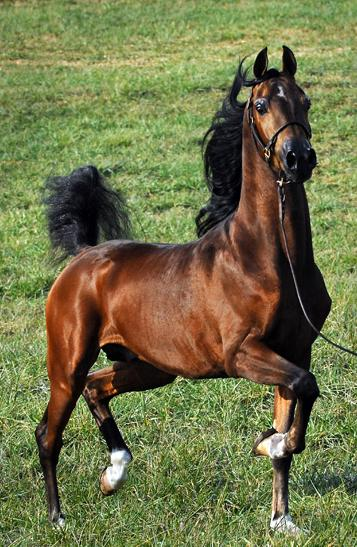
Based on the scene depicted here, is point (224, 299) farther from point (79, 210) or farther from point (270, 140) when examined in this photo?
point (79, 210)

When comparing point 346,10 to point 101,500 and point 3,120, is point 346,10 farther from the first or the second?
point 101,500

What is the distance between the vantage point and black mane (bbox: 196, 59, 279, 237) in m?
5.20

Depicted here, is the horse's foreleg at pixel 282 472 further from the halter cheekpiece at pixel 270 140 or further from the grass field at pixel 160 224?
the halter cheekpiece at pixel 270 140

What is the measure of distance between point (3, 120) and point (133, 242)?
1150cm

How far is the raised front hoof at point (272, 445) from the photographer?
4.84 m

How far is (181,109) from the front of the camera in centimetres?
1677

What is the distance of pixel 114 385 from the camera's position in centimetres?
575

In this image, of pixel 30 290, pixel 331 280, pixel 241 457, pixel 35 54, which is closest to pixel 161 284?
pixel 241 457

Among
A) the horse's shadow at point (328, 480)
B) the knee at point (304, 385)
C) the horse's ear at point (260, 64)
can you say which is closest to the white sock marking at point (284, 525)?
the horse's shadow at point (328, 480)

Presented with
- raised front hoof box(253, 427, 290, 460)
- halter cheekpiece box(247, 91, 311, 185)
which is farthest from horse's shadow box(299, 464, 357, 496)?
halter cheekpiece box(247, 91, 311, 185)

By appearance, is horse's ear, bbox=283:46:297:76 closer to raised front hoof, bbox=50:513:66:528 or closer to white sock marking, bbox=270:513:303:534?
white sock marking, bbox=270:513:303:534

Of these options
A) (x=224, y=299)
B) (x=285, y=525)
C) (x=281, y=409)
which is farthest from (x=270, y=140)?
(x=285, y=525)

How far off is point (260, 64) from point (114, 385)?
76.9 inches

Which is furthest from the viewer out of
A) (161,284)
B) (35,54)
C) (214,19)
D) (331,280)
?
(214,19)
